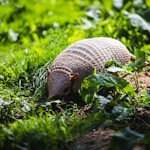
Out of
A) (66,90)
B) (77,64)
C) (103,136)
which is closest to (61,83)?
(66,90)

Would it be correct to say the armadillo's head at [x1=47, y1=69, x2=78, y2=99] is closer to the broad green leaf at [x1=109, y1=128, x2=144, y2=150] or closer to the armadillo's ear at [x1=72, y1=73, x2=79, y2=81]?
the armadillo's ear at [x1=72, y1=73, x2=79, y2=81]

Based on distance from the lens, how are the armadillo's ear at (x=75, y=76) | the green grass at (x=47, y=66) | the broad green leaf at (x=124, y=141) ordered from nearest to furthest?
1. the broad green leaf at (x=124, y=141)
2. the green grass at (x=47, y=66)
3. the armadillo's ear at (x=75, y=76)

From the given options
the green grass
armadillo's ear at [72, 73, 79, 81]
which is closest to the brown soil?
the green grass

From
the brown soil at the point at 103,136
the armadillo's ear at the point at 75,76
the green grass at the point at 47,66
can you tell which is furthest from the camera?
the armadillo's ear at the point at 75,76

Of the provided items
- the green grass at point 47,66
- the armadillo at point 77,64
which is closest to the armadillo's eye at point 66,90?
the armadillo at point 77,64

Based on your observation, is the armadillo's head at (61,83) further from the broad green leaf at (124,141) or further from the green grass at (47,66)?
the broad green leaf at (124,141)

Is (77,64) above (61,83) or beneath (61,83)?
above

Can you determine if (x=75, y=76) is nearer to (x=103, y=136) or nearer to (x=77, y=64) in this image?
(x=77, y=64)
